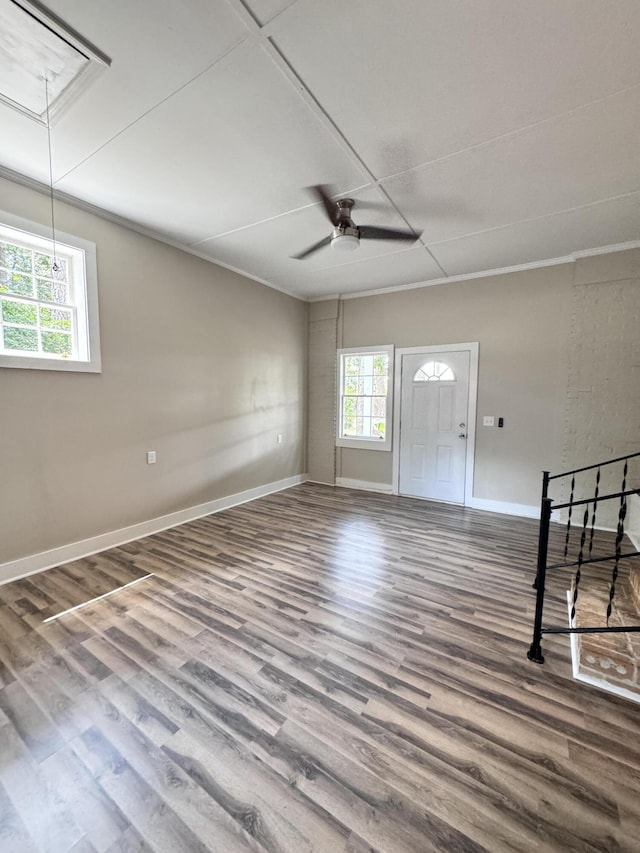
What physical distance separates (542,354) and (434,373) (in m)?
1.26

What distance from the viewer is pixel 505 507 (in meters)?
4.31

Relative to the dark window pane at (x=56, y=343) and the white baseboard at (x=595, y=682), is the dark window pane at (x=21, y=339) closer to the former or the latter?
the dark window pane at (x=56, y=343)

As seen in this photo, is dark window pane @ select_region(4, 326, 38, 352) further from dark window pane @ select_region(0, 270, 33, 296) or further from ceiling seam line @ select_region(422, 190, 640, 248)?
ceiling seam line @ select_region(422, 190, 640, 248)

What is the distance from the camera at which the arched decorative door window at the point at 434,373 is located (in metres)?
4.62

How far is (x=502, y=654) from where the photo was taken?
193 cm

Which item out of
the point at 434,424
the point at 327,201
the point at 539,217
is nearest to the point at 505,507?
the point at 434,424

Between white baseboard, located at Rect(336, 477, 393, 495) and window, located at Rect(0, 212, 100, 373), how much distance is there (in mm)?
3730

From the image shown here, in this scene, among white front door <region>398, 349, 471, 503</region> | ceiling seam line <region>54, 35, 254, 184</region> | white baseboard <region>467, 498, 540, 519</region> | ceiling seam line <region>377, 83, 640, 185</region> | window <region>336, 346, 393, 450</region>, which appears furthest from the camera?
window <region>336, 346, 393, 450</region>

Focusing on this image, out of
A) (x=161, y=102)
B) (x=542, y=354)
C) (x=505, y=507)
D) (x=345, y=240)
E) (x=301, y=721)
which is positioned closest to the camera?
(x=301, y=721)

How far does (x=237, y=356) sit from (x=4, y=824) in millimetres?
3986

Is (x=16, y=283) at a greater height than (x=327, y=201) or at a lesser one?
lesser

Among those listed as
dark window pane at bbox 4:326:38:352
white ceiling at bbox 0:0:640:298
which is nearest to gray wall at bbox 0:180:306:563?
dark window pane at bbox 4:326:38:352

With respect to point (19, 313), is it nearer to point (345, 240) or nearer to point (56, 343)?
point (56, 343)

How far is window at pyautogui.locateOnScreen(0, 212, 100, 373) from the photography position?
2.60 meters
